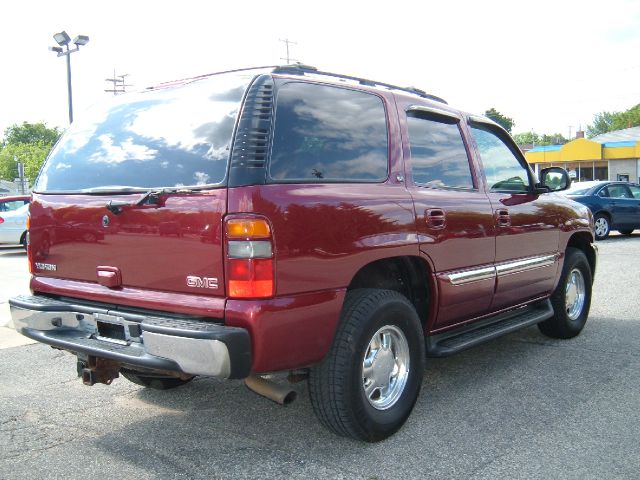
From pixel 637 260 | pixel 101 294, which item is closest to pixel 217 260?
pixel 101 294

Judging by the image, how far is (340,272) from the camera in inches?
126

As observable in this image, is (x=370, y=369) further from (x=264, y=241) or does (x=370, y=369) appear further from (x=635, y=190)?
(x=635, y=190)

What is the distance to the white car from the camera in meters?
15.8

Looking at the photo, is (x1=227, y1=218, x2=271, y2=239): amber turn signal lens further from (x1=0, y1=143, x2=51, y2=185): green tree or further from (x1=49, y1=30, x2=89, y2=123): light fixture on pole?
(x1=0, y1=143, x2=51, y2=185): green tree

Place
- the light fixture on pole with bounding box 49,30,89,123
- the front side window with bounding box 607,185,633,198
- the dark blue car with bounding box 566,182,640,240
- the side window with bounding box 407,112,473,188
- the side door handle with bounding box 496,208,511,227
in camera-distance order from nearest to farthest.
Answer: the side window with bounding box 407,112,473,188 → the side door handle with bounding box 496,208,511,227 → the dark blue car with bounding box 566,182,640,240 → the front side window with bounding box 607,185,633,198 → the light fixture on pole with bounding box 49,30,89,123

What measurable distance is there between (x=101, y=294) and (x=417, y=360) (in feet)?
5.96

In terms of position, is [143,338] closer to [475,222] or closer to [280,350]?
[280,350]

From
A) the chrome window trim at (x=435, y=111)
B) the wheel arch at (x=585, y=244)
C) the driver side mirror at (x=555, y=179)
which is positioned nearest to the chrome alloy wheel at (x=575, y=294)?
the wheel arch at (x=585, y=244)

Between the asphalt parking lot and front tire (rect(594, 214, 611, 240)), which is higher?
front tire (rect(594, 214, 611, 240))

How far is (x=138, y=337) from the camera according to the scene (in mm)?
3141

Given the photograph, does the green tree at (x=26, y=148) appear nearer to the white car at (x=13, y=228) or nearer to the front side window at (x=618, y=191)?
the white car at (x=13, y=228)

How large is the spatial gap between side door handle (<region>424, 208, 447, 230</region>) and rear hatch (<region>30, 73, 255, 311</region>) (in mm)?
1364

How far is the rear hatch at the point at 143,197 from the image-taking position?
119 inches

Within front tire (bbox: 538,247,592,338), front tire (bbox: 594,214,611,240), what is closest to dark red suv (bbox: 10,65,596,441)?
front tire (bbox: 538,247,592,338)
